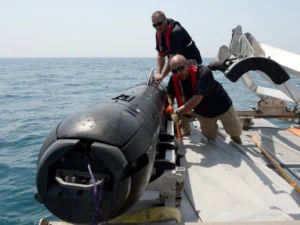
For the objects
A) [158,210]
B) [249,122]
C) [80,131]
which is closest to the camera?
[80,131]

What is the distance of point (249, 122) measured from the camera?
24.6ft

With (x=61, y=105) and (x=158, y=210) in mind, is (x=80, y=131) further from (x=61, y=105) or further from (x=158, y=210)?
(x=61, y=105)

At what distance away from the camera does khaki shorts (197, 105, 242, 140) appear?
5895 millimetres

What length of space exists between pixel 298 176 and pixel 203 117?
6.53 feet

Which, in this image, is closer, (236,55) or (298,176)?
(298,176)

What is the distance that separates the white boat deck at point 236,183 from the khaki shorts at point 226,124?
0.21 m

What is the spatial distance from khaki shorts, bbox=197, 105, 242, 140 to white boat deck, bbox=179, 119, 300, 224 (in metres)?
0.21

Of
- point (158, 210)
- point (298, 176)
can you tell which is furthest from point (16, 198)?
point (298, 176)

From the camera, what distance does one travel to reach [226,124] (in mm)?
5973

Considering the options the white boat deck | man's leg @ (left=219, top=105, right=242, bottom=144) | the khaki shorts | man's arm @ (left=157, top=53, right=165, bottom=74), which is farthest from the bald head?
the white boat deck

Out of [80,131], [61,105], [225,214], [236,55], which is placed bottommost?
[61,105]

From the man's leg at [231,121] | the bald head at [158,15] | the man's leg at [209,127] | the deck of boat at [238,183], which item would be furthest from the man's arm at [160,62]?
the man's leg at [231,121]

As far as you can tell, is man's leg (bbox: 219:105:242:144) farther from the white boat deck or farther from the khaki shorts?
the white boat deck

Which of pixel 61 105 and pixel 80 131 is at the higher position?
pixel 80 131
